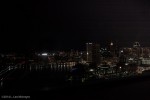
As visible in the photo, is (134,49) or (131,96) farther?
(134,49)

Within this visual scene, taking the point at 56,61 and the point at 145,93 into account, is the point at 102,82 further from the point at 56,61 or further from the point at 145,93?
the point at 56,61

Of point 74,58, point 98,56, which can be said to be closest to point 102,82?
point 74,58

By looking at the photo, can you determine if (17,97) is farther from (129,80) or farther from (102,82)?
(129,80)

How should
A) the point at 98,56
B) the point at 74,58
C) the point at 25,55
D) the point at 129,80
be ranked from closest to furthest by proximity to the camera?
the point at 129,80 < the point at 25,55 < the point at 74,58 < the point at 98,56

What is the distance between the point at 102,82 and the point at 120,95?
768mm

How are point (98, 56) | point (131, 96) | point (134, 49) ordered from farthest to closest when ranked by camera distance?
point (98, 56) → point (134, 49) → point (131, 96)

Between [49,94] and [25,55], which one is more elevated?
[25,55]

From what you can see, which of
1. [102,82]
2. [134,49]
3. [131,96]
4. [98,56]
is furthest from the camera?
[98,56]

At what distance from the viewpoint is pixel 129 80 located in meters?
4.21

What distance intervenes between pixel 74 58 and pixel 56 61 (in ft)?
6.72

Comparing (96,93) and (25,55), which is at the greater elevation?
(25,55)

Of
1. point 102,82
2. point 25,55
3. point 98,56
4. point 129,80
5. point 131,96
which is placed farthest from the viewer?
point 98,56

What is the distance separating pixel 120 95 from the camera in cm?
297

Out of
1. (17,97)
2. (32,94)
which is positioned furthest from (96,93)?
(17,97)
